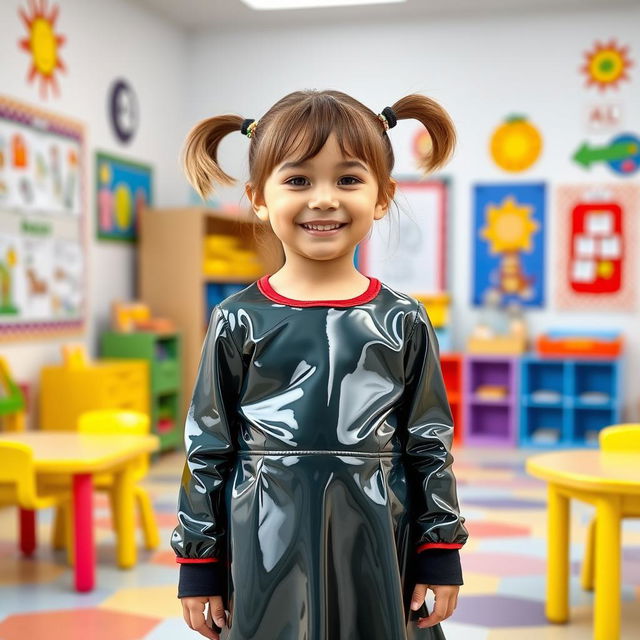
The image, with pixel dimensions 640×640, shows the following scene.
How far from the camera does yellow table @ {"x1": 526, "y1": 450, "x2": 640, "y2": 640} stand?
2.53 m

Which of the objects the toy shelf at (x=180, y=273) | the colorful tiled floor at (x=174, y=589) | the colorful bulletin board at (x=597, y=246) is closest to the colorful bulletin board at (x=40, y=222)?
the toy shelf at (x=180, y=273)

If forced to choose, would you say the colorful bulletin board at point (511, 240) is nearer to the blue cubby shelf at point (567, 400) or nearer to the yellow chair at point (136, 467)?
the blue cubby shelf at point (567, 400)

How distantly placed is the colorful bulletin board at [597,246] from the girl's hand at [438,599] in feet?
17.3

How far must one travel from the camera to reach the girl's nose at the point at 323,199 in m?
1.28

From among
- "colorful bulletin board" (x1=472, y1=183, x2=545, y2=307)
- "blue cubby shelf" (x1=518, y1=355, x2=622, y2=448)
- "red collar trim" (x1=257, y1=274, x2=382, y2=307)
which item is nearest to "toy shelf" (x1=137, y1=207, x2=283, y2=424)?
"colorful bulletin board" (x1=472, y1=183, x2=545, y2=307)

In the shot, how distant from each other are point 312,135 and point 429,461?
1.70 feet

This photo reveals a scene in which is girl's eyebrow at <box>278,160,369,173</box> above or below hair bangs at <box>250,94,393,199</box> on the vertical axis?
below

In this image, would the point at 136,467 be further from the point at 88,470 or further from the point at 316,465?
the point at 316,465

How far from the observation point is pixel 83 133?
5.45m

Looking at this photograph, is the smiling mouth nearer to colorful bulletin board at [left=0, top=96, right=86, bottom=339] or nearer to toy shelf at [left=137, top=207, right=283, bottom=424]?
colorful bulletin board at [left=0, top=96, right=86, bottom=339]

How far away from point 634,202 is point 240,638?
5625 millimetres

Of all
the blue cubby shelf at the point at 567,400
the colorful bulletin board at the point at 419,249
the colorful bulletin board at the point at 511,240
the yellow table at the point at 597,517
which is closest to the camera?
the yellow table at the point at 597,517

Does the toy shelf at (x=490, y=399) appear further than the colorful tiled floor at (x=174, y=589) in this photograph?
Yes

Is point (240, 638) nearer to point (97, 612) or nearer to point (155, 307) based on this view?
point (97, 612)
